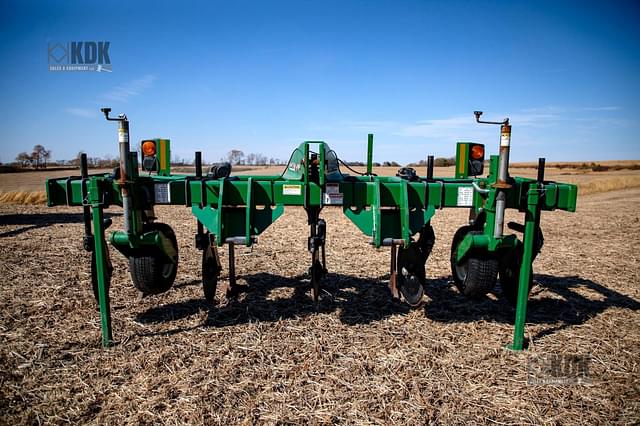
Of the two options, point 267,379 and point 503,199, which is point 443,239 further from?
point 267,379

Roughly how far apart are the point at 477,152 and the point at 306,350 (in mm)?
2892

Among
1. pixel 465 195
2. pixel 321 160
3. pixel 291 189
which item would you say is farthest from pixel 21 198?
pixel 465 195

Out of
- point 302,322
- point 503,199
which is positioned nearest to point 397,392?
point 302,322

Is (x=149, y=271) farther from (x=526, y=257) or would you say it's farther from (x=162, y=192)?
(x=526, y=257)

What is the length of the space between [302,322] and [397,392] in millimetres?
1620

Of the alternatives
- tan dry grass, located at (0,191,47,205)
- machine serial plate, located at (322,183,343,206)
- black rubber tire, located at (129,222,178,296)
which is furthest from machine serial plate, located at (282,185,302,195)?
tan dry grass, located at (0,191,47,205)

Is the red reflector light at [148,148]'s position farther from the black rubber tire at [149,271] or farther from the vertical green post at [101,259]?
the black rubber tire at [149,271]

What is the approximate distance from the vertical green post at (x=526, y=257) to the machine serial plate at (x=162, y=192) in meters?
3.72

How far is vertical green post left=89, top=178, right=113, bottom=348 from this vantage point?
12.5 feet

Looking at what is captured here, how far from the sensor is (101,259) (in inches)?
153

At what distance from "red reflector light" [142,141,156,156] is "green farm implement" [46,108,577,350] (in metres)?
0.01

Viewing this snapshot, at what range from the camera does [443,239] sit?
31.4 feet

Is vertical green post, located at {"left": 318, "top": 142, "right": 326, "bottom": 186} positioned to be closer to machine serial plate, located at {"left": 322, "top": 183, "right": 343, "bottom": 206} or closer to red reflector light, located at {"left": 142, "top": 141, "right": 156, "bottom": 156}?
machine serial plate, located at {"left": 322, "top": 183, "right": 343, "bottom": 206}

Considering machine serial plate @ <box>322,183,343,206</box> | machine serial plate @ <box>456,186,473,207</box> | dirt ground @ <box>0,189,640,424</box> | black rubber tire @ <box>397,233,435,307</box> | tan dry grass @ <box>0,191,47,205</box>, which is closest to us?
dirt ground @ <box>0,189,640,424</box>
